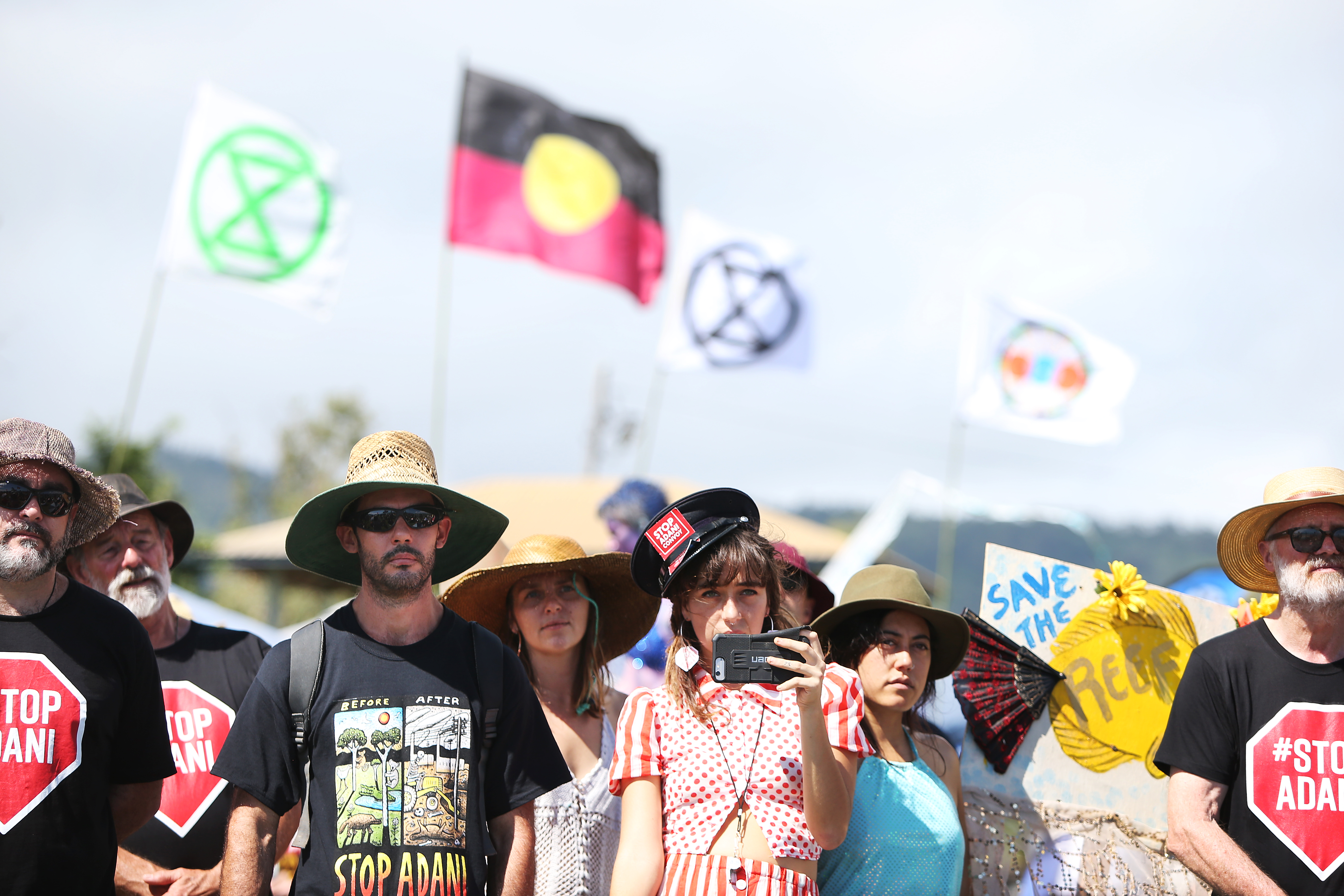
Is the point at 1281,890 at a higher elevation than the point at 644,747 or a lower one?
lower

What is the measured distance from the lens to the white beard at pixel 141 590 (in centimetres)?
419

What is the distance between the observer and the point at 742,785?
9.63 feet

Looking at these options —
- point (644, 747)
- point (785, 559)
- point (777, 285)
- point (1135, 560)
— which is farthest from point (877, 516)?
point (644, 747)

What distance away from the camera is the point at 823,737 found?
2.69 meters

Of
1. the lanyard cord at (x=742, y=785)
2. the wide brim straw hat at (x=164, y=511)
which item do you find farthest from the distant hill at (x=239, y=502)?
the lanyard cord at (x=742, y=785)

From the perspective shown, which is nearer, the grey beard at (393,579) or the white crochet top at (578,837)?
the grey beard at (393,579)

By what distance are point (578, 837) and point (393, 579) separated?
1.40m

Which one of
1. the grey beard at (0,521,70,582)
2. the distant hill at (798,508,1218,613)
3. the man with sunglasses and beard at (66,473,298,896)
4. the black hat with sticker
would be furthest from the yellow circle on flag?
the grey beard at (0,521,70,582)

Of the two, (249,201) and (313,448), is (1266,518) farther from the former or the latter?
(313,448)

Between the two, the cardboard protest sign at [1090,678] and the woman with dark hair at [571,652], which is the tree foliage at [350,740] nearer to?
the woman with dark hair at [571,652]

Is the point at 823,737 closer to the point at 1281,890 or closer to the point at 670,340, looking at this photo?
the point at 1281,890

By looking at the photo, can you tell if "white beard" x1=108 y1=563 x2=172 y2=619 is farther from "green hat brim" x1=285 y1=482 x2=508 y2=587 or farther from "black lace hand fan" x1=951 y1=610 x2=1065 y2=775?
"black lace hand fan" x1=951 y1=610 x2=1065 y2=775

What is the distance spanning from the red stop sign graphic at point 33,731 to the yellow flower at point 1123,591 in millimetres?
3546

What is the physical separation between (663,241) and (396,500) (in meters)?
8.33
